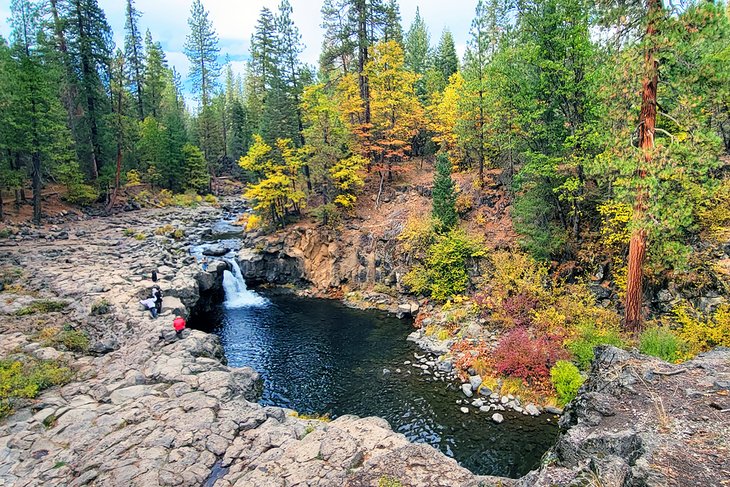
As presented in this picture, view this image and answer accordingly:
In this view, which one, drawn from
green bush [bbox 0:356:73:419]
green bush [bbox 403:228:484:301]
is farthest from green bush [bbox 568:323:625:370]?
green bush [bbox 0:356:73:419]

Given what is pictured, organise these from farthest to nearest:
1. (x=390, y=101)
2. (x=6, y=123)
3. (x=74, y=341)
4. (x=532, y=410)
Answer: (x=390, y=101) < (x=6, y=123) < (x=74, y=341) < (x=532, y=410)

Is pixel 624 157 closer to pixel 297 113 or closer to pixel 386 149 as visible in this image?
pixel 386 149

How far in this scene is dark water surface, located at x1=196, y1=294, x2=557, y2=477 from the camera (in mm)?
11989

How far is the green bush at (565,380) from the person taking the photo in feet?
42.7

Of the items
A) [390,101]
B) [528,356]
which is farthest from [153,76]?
[528,356]

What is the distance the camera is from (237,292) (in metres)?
26.2

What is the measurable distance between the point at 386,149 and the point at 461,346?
58.2 ft

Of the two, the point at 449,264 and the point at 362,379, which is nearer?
the point at 362,379

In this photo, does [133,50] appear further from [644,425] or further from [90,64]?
[644,425]

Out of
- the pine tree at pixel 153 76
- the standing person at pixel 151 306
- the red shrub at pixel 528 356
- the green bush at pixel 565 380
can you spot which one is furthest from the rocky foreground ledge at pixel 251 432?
the pine tree at pixel 153 76

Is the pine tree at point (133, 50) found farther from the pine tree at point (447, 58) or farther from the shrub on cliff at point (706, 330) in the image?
the shrub on cliff at point (706, 330)

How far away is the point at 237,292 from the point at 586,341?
807 inches

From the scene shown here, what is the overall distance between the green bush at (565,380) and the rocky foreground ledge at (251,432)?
2198mm

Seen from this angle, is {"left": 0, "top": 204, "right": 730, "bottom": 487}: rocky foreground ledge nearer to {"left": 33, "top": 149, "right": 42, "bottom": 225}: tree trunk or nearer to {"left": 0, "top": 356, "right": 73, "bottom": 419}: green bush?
{"left": 0, "top": 356, "right": 73, "bottom": 419}: green bush
